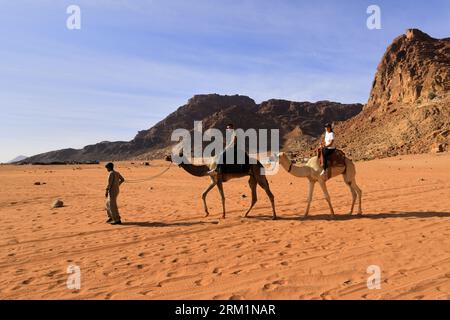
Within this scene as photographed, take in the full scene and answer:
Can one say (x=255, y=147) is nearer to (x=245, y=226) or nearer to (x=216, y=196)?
(x=216, y=196)

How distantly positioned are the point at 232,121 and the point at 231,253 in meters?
130

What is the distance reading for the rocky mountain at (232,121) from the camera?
13850 centimetres

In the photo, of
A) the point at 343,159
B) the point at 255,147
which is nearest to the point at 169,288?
the point at 343,159

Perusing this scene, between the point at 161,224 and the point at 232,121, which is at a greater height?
the point at 232,121

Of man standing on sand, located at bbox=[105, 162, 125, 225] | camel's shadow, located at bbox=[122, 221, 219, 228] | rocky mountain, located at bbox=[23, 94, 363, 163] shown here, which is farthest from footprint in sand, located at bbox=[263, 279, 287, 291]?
rocky mountain, located at bbox=[23, 94, 363, 163]

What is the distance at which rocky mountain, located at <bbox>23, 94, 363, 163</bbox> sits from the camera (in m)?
138

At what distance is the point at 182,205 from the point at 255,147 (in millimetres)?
90165

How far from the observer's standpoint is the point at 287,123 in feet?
485

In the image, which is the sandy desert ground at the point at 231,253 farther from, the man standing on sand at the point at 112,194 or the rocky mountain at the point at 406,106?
the rocky mountain at the point at 406,106

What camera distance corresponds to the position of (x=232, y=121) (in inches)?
5379

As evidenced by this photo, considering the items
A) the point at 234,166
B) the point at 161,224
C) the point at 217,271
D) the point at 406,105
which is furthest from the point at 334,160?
the point at 406,105

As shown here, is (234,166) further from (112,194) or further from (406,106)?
(406,106)

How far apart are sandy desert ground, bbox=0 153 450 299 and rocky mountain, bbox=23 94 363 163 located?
373 feet
